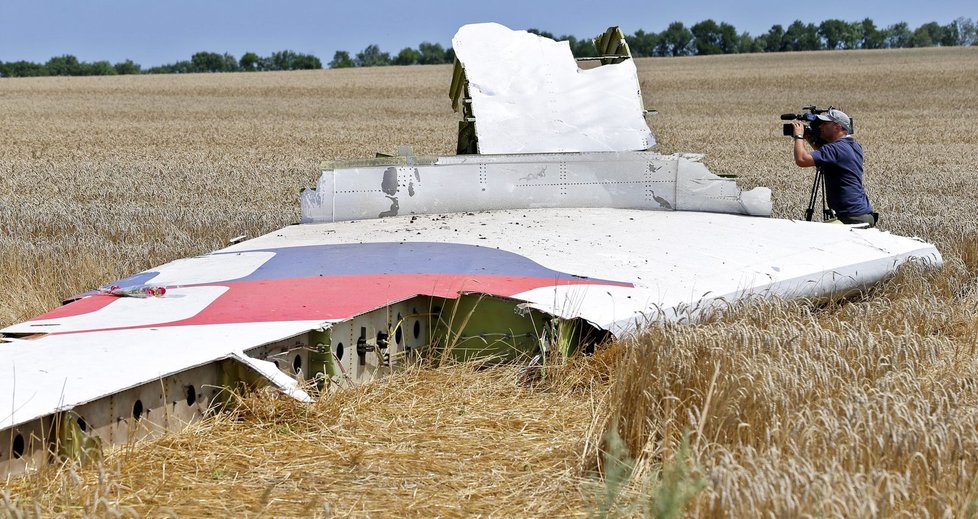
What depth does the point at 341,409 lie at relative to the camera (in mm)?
4645

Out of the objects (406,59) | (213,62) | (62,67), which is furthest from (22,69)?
(406,59)

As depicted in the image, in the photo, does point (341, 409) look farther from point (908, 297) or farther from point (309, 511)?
point (908, 297)

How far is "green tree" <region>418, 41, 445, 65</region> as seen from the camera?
9306 cm

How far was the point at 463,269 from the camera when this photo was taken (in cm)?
592

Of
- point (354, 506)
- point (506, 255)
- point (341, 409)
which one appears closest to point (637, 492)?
point (354, 506)

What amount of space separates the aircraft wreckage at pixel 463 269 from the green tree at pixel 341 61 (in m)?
82.8

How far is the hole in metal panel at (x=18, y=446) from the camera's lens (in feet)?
11.9

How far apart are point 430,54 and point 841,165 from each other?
88370 mm

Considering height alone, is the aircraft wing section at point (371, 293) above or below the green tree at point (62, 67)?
below

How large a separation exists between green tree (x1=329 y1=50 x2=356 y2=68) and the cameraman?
82902mm

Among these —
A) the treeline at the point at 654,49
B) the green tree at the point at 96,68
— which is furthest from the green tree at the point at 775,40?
the green tree at the point at 96,68

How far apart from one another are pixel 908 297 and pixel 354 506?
14.2 ft

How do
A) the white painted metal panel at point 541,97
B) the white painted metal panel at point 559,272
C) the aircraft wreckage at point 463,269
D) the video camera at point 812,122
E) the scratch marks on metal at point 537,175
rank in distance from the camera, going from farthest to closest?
1. the video camera at point 812,122
2. the white painted metal panel at point 541,97
3. the scratch marks on metal at point 537,175
4. the aircraft wreckage at point 463,269
5. the white painted metal panel at point 559,272

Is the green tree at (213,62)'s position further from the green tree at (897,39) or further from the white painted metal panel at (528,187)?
the white painted metal panel at (528,187)
